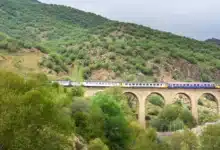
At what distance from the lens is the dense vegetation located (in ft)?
72.3

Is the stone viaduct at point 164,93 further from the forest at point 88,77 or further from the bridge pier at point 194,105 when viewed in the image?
the forest at point 88,77

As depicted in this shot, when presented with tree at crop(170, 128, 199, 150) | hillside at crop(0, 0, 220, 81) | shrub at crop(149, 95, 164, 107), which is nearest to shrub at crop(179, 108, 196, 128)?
shrub at crop(149, 95, 164, 107)

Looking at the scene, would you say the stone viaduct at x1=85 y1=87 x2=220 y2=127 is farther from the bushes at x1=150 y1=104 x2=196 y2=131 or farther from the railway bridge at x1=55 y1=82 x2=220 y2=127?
the bushes at x1=150 y1=104 x2=196 y2=131

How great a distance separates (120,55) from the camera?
9831cm

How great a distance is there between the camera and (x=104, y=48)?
9944 cm

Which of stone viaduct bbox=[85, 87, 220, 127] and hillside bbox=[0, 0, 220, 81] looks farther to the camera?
hillside bbox=[0, 0, 220, 81]

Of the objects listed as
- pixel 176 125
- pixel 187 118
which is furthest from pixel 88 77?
pixel 176 125

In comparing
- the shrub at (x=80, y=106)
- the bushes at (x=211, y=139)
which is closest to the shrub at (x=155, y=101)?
the bushes at (x=211, y=139)

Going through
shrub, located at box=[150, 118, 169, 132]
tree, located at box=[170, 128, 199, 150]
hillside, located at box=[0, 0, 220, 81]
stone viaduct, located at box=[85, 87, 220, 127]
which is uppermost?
→ hillside, located at box=[0, 0, 220, 81]

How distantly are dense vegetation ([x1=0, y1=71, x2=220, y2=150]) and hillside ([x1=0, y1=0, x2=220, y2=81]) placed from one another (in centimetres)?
3705

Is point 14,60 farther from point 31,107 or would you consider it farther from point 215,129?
point 31,107

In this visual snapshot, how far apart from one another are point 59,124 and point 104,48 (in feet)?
247

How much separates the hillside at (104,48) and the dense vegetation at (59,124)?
37053 millimetres

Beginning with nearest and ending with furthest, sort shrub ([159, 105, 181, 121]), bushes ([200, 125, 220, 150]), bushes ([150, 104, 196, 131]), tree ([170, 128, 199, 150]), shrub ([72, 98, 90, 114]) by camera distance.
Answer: bushes ([200, 125, 220, 150])
shrub ([72, 98, 90, 114])
tree ([170, 128, 199, 150])
bushes ([150, 104, 196, 131])
shrub ([159, 105, 181, 121])
